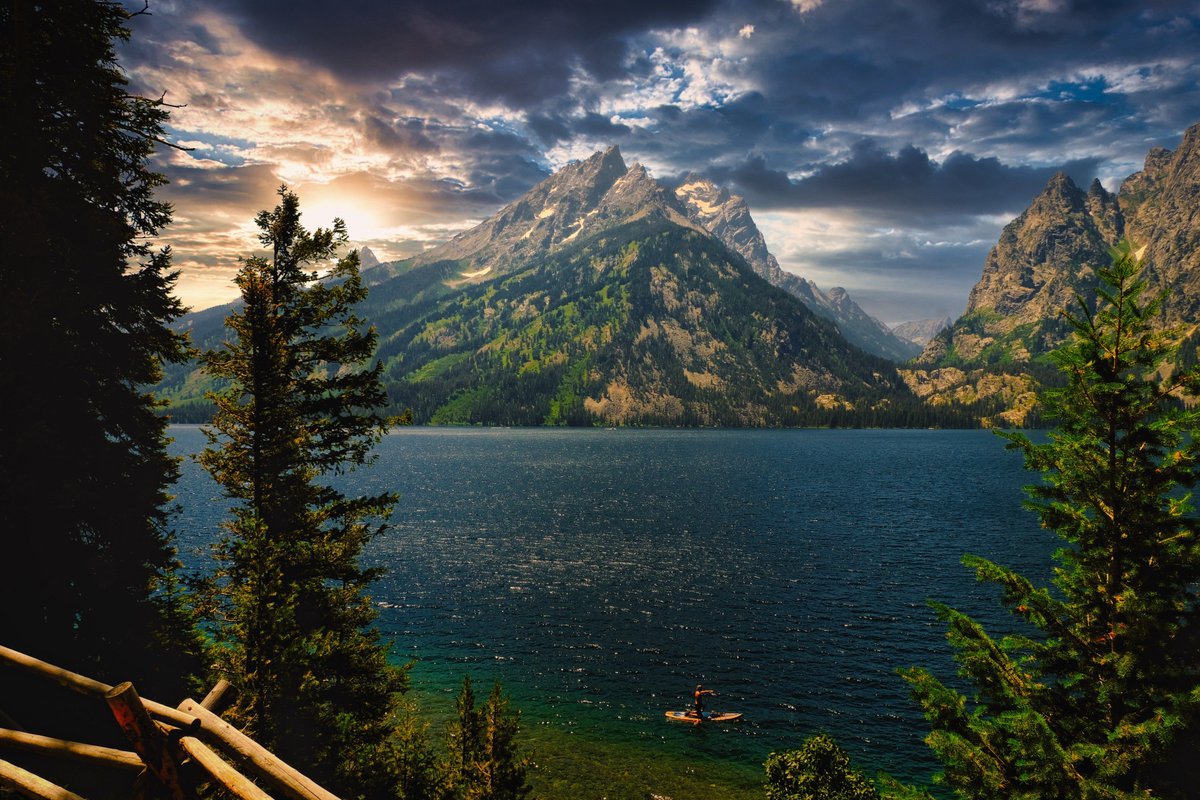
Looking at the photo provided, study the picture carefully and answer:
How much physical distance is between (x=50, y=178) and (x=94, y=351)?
21.5ft

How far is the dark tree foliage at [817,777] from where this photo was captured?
26797 mm

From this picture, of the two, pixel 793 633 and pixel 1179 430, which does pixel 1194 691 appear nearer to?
pixel 1179 430

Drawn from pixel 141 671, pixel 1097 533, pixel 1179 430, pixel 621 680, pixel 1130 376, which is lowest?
pixel 621 680

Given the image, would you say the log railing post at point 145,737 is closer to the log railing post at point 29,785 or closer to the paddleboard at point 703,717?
the log railing post at point 29,785

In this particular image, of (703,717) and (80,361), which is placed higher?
(80,361)

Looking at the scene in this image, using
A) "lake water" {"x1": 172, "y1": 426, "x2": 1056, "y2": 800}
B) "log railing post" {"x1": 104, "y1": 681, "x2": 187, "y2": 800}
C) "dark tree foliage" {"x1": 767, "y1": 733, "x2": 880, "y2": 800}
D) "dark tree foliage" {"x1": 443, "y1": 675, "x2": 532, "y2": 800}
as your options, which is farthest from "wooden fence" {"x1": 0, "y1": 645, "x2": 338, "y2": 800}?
"dark tree foliage" {"x1": 767, "y1": 733, "x2": 880, "y2": 800}

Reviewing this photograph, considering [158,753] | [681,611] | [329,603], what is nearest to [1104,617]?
[158,753]

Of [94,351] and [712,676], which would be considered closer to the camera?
[94,351]

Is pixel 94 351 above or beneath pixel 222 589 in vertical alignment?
above

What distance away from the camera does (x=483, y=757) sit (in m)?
23.0

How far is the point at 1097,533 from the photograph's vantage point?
13.2 m

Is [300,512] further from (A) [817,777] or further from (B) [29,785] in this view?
(A) [817,777]

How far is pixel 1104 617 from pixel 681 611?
181 ft

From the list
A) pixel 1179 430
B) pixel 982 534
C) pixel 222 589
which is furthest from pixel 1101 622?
pixel 982 534
